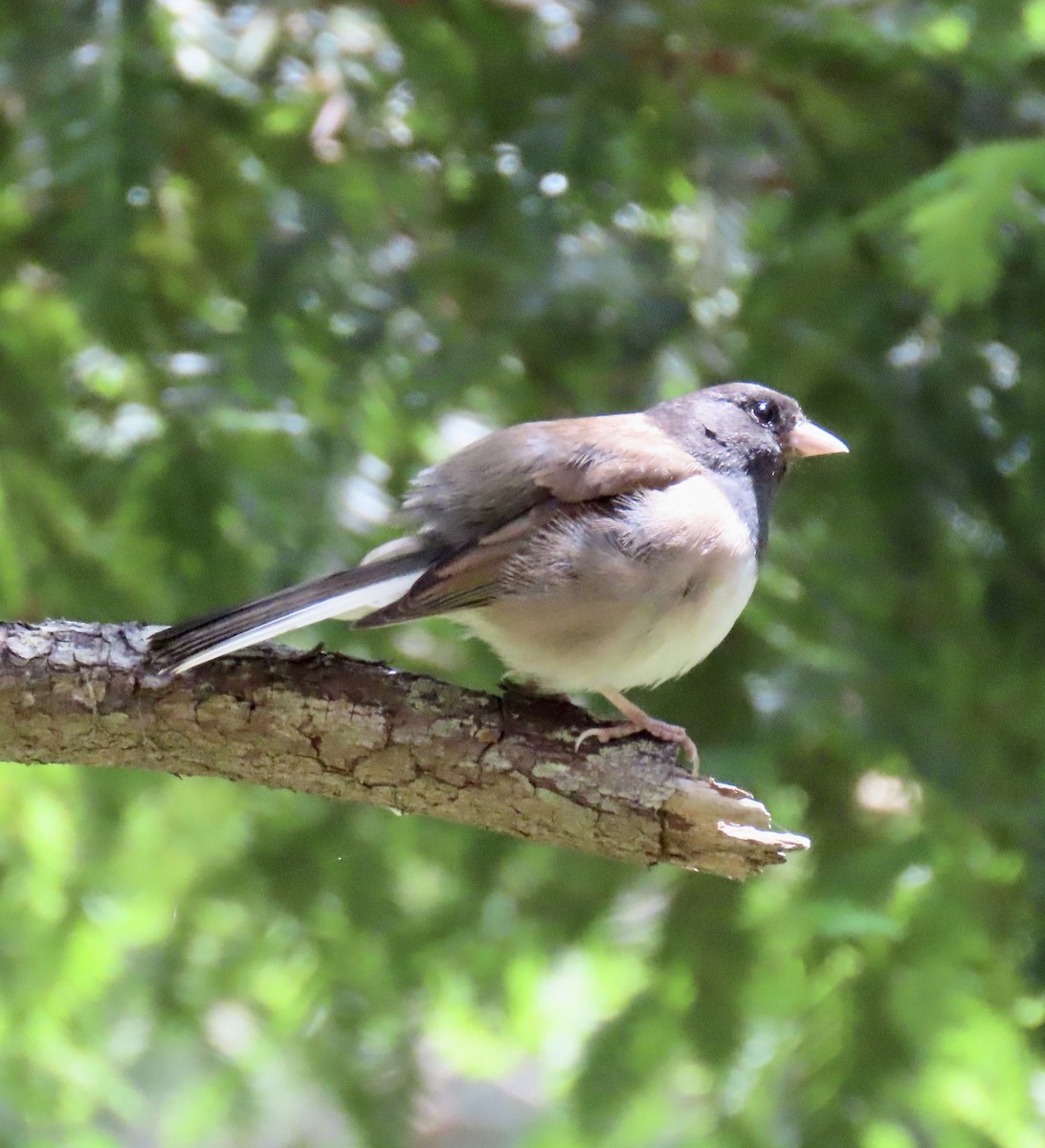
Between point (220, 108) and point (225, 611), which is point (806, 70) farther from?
point (225, 611)

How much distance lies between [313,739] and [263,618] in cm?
16

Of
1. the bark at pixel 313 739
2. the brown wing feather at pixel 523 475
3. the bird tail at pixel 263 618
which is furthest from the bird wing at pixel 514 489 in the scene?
the bark at pixel 313 739

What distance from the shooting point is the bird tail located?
4.87 feet

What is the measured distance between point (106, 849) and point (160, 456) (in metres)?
0.92

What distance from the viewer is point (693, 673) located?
206cm

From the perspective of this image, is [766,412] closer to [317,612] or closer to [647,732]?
[647,732]

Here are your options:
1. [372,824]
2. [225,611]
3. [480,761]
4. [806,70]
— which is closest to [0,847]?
[372,824]

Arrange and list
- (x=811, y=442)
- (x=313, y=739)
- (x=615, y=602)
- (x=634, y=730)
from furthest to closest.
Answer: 1. (x=811, y=442)
2. (x=615, y=602)
3. (x=634, y=730)
4. (x=313, y=739)

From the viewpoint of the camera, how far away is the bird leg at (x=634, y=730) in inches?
62.2

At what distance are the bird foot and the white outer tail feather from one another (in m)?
0.35

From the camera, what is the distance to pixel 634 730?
166 cm

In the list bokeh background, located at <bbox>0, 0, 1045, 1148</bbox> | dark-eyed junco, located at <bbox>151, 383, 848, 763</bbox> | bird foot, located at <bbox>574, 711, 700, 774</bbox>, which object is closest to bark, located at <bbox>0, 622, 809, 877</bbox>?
bird foot, located at <bbox>574, 711, 700, 774</bbox>

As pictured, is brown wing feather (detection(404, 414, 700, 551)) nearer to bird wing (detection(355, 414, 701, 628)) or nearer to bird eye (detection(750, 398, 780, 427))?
bird wing (detection(355, 414, 701, 628))

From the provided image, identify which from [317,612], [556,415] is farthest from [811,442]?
[317,612]
